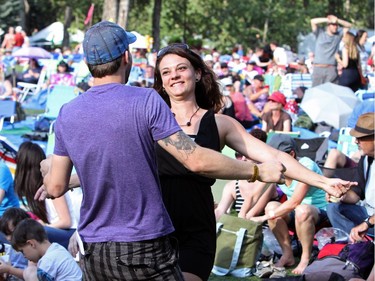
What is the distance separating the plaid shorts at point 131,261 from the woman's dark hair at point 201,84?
1.15 m

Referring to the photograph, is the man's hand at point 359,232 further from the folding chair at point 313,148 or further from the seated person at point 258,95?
the seated person at point 258,95

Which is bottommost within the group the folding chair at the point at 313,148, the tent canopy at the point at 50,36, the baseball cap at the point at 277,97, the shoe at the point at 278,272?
the tent canopy at the point at 50,36

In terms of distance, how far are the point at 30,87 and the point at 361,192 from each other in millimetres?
15065

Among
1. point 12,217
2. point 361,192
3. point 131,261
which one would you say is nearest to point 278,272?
point 361,192

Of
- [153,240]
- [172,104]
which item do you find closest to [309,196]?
[172,104]

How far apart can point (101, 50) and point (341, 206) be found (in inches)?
165

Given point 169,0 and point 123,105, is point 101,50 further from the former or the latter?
point 169,0

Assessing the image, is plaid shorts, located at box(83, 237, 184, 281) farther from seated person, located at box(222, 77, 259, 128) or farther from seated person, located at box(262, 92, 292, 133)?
seated person, located at box(222, 77, 259, 128)

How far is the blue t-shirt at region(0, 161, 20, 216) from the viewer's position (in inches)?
253

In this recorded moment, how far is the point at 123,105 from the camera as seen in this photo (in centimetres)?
283

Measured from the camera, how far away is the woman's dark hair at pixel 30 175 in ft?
21.6

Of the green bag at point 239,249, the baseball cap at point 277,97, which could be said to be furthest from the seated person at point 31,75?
the green bag at point 239,249

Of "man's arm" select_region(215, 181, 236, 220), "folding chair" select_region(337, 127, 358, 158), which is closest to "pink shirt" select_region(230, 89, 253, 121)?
"folding chair" select_region(337, 127, 358, 158)

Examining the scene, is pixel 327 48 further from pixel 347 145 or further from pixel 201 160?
pixel 201 160
